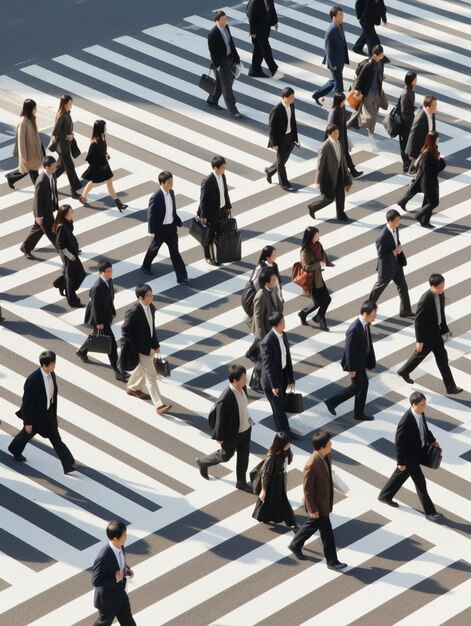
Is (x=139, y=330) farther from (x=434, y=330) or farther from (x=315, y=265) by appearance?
(x=434, y=330)

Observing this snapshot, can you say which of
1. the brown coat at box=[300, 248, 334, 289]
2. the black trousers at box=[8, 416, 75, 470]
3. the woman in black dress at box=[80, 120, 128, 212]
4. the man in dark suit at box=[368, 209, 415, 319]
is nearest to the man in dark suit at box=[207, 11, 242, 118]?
the woman in black dress at box=[80, 120, 128, 212]

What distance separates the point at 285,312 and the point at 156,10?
11.3m

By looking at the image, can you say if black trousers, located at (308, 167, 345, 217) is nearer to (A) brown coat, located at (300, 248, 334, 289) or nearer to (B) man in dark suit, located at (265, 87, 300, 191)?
(B) man in dark suit, located at (265, 87, 300, 191)

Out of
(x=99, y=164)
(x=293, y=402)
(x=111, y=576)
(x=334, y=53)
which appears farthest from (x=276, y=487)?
(x=334, y=53)

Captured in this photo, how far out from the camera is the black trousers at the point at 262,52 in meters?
29.3

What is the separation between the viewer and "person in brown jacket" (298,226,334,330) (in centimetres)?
2155

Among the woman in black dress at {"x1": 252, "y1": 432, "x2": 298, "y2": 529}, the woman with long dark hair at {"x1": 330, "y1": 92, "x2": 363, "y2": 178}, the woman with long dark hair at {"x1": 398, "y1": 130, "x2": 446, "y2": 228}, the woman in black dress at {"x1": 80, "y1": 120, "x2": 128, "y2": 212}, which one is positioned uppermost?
the woman in black dress at {"x1": 80, "y1": 120, "x2": 128, "y2": 212}

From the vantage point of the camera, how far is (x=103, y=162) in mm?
24797

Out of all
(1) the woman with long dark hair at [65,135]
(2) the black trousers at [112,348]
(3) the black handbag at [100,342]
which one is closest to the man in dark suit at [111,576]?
(3) the black handbag at [100,342]

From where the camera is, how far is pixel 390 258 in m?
21.8

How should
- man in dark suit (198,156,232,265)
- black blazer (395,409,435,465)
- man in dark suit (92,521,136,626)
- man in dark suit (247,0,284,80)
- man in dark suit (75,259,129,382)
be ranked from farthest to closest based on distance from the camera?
man in dark suit (247,0,284,80) < man in dark suit (198,156,232,265) < man in dark suit (75,259,129,382) < black blazer (395,409,435,465) < man in dark suit (92,521,136,626)

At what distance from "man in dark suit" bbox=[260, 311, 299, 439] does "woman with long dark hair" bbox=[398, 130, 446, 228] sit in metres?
5.53

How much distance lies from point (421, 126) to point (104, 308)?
278 inches

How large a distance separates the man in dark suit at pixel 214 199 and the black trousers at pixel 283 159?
2.18 meters
